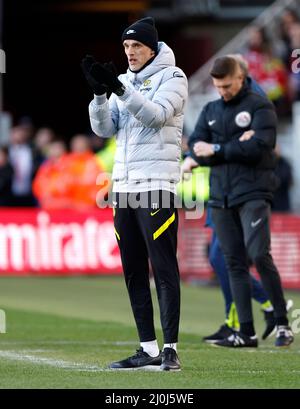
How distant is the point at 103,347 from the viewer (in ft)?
35.1

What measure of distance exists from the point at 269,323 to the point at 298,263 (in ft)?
19.0

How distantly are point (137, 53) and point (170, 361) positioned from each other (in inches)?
83.9

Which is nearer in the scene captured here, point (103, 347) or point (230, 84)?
point (103, 347)

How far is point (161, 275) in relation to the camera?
9.10 metres

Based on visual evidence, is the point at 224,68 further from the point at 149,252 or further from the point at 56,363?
the point at 56,363

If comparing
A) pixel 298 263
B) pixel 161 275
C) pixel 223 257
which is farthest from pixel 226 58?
pixel 298 263

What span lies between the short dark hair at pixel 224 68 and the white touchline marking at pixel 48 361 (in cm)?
286

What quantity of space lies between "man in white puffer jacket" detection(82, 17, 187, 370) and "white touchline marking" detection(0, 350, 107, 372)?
0.60ft

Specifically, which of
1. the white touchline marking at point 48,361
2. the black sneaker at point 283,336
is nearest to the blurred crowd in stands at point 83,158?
the black sneaker at point 283,336

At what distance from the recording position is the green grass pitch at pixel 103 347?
8.49 m

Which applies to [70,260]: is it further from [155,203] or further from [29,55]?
[29,55]

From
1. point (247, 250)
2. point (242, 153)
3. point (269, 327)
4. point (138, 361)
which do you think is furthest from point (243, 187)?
point (138, 361)

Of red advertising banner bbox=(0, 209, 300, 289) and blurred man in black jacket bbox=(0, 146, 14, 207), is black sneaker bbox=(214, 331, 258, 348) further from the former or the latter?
blurred man in black jacket bbox=(0, 146, 14, 207)

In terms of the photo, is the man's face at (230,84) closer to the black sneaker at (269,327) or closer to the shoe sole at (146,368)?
the black sneaker at (269,327)
